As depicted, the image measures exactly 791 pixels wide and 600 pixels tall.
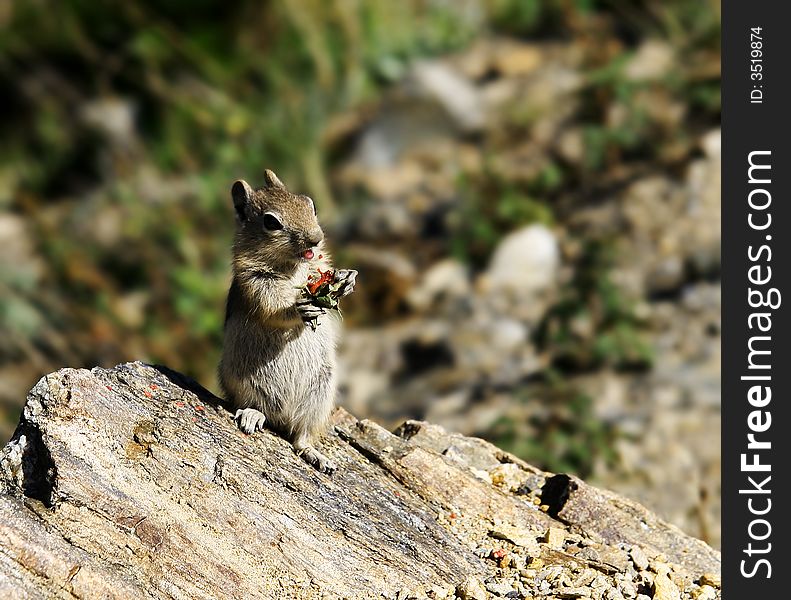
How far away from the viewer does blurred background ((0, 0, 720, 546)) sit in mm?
9375

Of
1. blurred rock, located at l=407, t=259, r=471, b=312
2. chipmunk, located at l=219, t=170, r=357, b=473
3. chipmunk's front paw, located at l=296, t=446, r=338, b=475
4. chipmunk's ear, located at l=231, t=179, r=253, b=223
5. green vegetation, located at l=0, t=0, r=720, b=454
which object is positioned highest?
green vegetation, located at l=0, t=0, r=720, b=454

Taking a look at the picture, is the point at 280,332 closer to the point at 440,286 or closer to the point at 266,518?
the point at 266,518

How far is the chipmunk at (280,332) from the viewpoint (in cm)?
537

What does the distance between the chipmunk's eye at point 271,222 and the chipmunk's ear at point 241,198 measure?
23cm

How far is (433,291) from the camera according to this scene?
10961 mm

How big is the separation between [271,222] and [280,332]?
58cm

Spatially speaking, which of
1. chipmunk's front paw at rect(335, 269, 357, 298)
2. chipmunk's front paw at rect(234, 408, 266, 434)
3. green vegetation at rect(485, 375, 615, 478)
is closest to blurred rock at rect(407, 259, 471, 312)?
green vegetation at rect(485, 375, 615, 478)

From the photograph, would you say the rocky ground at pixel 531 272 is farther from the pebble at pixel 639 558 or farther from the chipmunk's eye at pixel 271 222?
the chipmunk's eye at pixel 271 222

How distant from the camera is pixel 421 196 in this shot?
39.9 ft

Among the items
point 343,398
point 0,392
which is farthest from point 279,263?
point 0,392

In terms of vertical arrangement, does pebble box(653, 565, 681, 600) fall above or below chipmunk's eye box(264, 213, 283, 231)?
below

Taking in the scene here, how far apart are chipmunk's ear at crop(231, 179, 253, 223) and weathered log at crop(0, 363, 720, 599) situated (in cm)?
101

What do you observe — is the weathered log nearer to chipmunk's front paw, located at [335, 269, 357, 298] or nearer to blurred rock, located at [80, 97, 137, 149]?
chipmunk's front paw, located at [335, 269, 357, 298]

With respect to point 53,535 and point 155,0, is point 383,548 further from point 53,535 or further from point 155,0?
point 155,0
